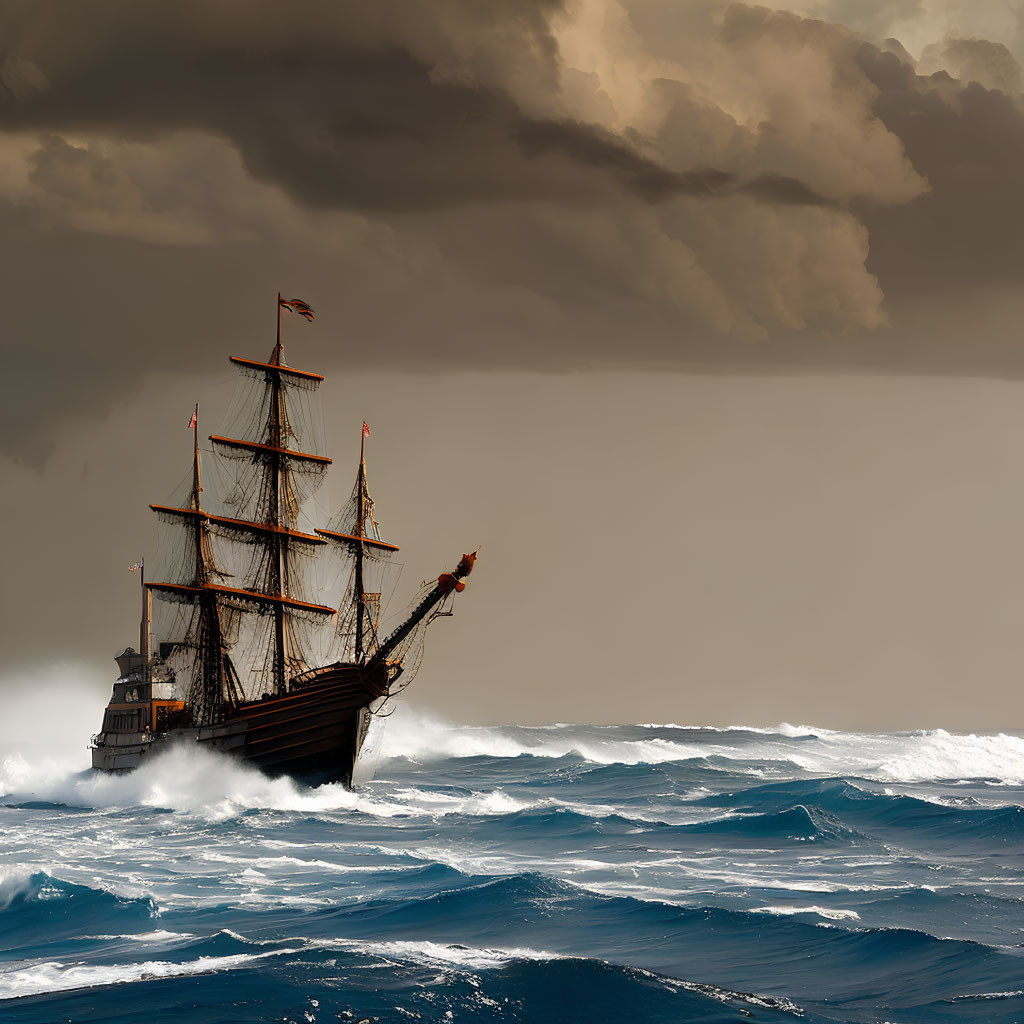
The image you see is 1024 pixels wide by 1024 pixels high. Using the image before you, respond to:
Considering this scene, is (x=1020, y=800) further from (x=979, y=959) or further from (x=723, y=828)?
(x=979, y=959)

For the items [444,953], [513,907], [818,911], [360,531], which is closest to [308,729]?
[360,531]

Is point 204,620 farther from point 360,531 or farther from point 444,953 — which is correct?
point 444,953

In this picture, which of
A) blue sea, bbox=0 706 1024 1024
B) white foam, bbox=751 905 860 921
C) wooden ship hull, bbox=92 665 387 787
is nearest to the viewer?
blue sea, bbox=0 706 1024 1024

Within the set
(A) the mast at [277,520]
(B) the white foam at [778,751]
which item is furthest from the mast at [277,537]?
(B) the white foam at [778,751]

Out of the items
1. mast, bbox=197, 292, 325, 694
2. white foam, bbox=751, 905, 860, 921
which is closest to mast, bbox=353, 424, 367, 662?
mast, bbox=197, 292, 325, 694

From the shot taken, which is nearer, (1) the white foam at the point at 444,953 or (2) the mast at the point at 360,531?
(1) the white foam at the point at 444,953

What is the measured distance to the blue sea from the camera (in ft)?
76.1

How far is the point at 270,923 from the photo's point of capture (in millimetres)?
31922

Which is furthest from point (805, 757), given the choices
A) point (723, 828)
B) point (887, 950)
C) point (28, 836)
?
point (887, 950)

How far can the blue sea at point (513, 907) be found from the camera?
76.1 ft

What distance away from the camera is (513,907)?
33250 mm

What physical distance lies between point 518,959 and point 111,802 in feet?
202

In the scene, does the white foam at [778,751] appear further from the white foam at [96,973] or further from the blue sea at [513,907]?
the white foam at [96,973]

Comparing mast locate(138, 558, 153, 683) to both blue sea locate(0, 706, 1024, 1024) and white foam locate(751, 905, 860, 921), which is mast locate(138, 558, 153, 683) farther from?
white foam locate(751, 905, 860, 921)
